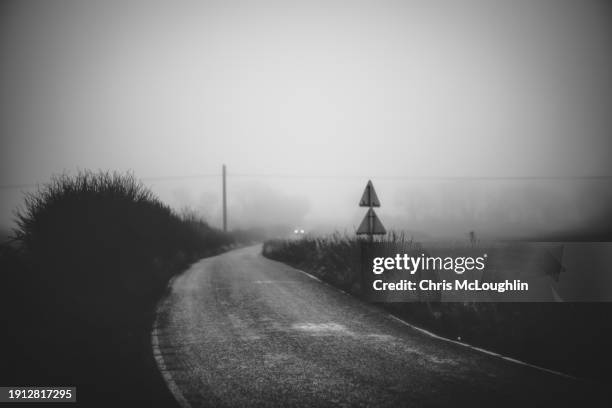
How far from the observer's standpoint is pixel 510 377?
491cm

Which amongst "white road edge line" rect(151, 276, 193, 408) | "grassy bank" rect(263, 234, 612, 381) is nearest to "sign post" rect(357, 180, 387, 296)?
"grassy bank" rect(263, 234, 612, 381)

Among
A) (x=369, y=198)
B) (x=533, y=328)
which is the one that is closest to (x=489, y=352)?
(x=533, y=328)

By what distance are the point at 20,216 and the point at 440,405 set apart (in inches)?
522

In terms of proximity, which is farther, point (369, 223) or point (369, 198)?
point (369, 198)

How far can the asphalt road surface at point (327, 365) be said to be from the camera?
4.37 m

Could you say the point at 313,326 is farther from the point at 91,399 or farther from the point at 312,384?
the point at 91,399

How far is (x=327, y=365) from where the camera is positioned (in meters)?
5.54

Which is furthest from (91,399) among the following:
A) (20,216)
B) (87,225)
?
(20,216)

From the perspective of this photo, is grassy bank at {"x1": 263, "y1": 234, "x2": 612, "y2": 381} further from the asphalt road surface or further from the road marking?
the asphalt road surface

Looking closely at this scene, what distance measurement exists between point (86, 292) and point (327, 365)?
24.6 feet

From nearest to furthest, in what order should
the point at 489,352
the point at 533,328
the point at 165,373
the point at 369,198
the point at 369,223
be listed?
the point at 165,373 < the point at 489,352 < the point at 533,328 < the point at 369,223 < the point at 369,198

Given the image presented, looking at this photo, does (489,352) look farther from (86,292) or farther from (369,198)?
(86,292)

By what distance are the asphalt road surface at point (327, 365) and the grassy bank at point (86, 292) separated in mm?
562

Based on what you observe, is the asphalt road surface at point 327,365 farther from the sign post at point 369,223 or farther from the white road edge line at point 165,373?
the sign post at point 369,223
